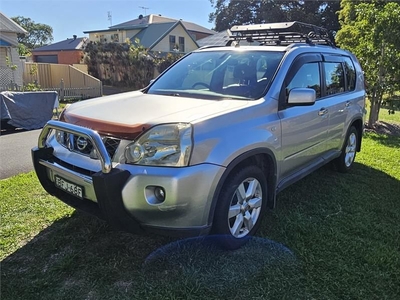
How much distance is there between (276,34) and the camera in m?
4.87

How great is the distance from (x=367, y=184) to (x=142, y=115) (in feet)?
11.6

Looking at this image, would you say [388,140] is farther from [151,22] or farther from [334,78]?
[151,22]

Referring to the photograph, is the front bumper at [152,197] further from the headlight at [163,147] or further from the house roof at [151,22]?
the house roof at [151,22]

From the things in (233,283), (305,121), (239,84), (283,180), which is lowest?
(233,283)

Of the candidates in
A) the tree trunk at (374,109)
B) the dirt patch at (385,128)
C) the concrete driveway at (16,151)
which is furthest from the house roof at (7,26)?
the dirt patch at (385,128)

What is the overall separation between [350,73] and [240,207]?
128 inches

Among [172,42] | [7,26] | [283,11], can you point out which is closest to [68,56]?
[172,42]

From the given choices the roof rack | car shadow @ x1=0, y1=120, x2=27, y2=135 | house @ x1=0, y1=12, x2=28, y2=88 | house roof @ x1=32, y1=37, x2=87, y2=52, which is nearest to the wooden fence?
house @ x1=0, y1=12, x2=28, y2=88

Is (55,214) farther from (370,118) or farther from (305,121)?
(370,118)

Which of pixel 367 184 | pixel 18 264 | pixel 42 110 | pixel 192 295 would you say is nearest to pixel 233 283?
pixel 192 295

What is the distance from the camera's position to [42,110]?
30.7 ft

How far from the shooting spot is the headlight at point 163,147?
8.34 ft

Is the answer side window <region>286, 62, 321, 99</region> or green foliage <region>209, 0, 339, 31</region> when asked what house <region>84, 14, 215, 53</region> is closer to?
green foliage <region>209, 0, 339, 31</region>

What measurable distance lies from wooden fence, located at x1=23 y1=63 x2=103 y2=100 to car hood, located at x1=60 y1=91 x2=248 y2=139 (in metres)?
15.4
